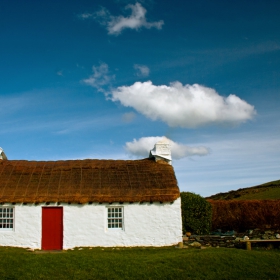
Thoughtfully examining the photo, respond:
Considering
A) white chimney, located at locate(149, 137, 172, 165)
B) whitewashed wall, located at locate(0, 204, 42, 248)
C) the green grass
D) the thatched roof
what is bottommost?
the green grass

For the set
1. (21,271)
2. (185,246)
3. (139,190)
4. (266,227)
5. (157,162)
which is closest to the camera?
(21,271)

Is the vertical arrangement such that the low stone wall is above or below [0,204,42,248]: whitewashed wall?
below

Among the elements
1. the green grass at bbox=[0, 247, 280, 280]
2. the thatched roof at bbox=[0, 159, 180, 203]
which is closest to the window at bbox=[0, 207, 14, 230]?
the thatched roof at bbox=[0, 159, 180, 203]

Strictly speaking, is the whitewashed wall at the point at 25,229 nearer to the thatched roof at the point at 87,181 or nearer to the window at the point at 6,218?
the window at the point at 6,218

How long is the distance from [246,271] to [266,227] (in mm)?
13515

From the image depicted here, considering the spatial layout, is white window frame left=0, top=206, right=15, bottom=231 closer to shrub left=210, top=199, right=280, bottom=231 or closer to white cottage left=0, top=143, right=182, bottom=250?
white cottage left=0, top=143, right=182, bottom=250

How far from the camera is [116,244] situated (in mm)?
20328

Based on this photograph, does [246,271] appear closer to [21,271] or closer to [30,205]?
[21,271]

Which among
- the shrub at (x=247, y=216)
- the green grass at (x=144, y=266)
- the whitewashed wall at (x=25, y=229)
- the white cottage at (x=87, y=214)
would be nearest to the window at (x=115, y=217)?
the white cottage at (x=87, y=214)

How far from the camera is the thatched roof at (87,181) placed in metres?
20.5

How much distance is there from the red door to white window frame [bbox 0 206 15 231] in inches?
70.2

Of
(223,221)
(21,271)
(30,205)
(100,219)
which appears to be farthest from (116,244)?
(223,221)

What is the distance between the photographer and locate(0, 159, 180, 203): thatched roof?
20.5m

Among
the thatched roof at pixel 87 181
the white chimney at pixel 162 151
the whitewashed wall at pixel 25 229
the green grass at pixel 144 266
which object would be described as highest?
the white chimney at pixel 162 151
